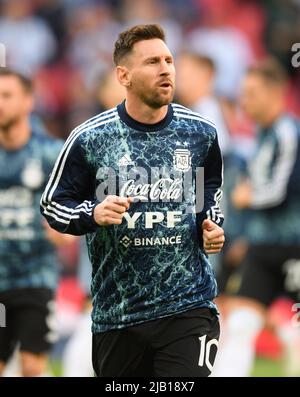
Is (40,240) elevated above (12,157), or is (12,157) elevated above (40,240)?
(12,157)

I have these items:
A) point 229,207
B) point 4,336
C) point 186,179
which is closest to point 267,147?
point 229,207

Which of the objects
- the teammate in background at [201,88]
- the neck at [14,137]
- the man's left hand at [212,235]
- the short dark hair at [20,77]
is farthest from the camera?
the teammate in background at [201,88]

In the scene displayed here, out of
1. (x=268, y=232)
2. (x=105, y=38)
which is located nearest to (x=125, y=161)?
(x=268, y=232)

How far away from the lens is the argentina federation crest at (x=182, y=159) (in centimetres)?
673

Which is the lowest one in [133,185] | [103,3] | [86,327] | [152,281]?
[86,327]

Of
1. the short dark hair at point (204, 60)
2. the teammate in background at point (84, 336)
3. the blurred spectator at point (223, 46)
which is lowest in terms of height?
the teammate in background at point (84, 336)

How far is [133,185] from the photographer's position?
263 inches

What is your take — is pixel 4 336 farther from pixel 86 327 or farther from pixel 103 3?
pixel 103 3

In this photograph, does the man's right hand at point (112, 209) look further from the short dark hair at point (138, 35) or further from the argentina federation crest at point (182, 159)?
the short dark hair at point (138, 35)

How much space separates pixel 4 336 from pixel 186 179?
3.31 metres

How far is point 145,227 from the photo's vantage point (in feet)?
21.7

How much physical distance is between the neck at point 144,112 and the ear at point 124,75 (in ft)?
0.41

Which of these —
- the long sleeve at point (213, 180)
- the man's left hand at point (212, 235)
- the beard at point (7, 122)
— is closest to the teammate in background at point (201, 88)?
the beard at point (7, 122)

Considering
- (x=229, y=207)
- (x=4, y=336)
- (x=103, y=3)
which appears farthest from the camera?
(x=103, y=3)
